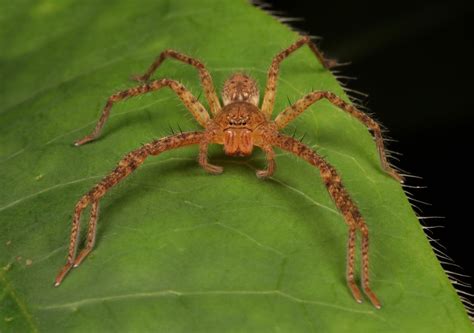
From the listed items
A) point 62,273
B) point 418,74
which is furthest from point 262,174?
point 418,74

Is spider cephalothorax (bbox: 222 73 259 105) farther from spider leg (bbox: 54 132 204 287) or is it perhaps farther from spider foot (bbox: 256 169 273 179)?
spider foot (bbox: 256 169 273 179)

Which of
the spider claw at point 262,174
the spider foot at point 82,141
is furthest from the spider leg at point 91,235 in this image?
the spider claw at point 262,174

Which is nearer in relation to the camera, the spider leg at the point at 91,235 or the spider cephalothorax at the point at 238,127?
the spider leg at the point at 91,235

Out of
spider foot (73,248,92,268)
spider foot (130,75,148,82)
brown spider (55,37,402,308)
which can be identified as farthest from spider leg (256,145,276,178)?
spider foot (73,248,92,268)

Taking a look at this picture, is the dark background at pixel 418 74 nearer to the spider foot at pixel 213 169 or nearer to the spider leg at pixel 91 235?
the spider foot at pixel 213 169

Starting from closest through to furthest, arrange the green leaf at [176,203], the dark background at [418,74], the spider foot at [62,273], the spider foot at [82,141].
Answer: the green leaf at [176,203] < the spider foot at [62,273] < the spider foot at [82,141] < the dark background at [418,74]

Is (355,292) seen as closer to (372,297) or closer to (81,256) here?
(372,297)
